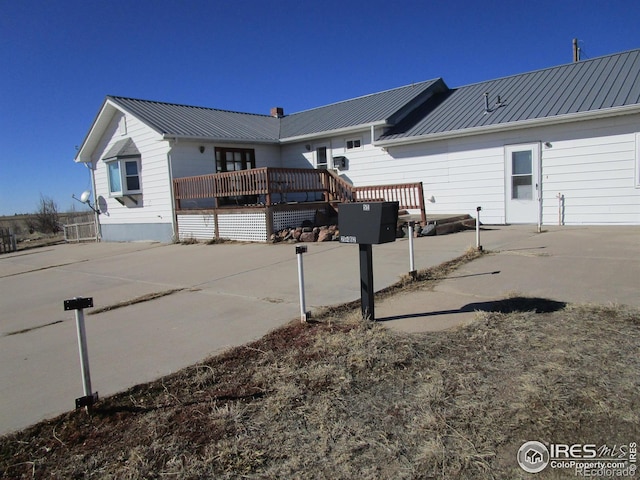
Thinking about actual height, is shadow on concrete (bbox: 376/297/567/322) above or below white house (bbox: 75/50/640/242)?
below

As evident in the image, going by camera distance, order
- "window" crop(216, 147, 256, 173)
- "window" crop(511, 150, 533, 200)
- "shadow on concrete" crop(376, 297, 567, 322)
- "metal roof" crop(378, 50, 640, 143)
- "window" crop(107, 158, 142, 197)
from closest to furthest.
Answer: "shadow on concrete" crop(376, 297, 567, 322), "metal roof" crop(378, 50, 640, 143), "window" crop(511, 150, 533, 200), "window" crop(216, 147, 256, 173), "window" crop(107, 158, 142, 197)

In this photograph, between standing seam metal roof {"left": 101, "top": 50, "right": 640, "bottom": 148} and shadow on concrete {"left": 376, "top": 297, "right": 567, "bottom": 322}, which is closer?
shadow on concrete {"left": 376, "top": 297, "right": 567, "bottom": 322}

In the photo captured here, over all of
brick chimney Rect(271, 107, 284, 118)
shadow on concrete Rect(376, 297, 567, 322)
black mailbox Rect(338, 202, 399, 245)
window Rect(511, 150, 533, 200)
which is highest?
brick chimney Rect(271, 107, 284, 118)

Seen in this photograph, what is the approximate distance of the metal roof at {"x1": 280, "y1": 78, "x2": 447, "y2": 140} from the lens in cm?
1672

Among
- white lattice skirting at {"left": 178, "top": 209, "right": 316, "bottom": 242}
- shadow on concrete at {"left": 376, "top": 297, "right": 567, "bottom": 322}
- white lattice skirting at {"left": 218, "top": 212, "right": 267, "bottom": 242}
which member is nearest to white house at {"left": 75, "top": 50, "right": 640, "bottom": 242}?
white lattice skirting at {"left": 178, "top": 209, "right": 316, "bottom": 242}

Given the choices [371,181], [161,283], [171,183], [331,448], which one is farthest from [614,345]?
[171,183]

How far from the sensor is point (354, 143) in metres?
17.4

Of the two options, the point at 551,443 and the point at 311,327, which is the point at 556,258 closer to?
the point at 311,327

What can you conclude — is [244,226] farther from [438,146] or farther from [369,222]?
[369,222]

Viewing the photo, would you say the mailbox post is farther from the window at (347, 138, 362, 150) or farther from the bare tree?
the bare tree

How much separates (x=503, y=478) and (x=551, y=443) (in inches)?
18.4

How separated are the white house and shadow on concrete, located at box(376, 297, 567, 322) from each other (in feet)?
26.6

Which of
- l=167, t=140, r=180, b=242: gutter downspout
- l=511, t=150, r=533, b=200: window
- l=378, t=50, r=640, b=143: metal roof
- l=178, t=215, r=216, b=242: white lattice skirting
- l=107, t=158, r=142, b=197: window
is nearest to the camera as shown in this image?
l=378, t=50, r=640, b=143: metal roof

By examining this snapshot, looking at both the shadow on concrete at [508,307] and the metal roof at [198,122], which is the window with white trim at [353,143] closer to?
the metal roof at [198,122]
